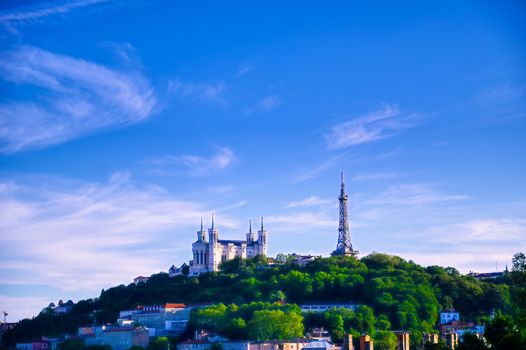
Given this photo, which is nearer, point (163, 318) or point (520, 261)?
point (520, 261)

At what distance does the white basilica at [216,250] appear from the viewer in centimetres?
9569

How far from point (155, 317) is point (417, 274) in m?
22.9

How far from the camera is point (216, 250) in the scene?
318 ft

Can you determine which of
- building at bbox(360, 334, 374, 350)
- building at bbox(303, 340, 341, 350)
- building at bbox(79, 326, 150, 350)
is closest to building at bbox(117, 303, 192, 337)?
building at bbox(79, 326, 150, 350)

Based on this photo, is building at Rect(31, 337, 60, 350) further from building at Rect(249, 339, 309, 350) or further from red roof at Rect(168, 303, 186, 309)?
building at Rect(249, 339, 309, 350)

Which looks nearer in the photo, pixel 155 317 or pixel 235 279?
pixel 155 317

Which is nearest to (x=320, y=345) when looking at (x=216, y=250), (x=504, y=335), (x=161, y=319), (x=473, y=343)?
(x=161, y=319)

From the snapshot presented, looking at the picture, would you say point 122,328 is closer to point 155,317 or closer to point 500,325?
point 155,317

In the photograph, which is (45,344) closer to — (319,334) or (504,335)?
(319,334)

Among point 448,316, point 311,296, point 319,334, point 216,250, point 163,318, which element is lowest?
point 319,334

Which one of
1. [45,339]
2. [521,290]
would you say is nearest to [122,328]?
[45,339]

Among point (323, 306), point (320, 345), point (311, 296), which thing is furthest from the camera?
point (311, 296)

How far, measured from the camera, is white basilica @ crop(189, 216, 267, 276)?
9569 cm

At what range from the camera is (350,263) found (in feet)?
271
